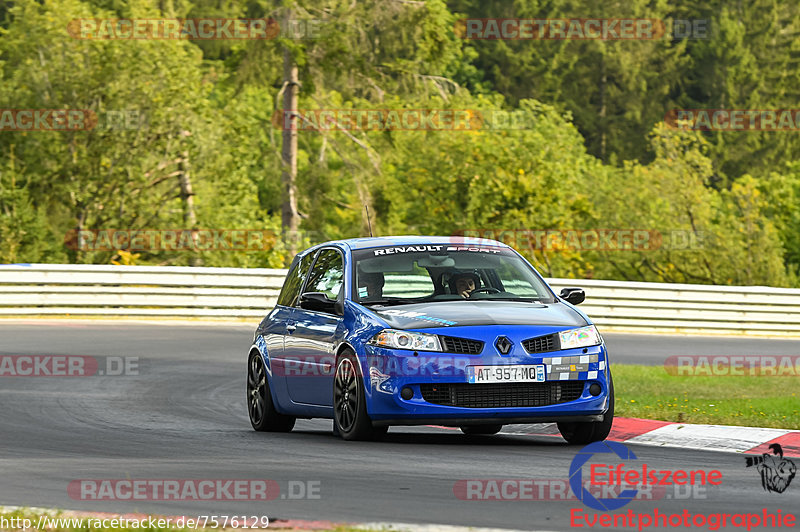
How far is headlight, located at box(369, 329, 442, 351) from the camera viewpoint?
953 cm

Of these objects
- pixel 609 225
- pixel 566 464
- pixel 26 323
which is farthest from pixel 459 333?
pixel 609 225

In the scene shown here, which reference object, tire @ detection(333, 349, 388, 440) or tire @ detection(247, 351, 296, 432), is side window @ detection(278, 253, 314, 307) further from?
tire @ detection(333, 349, 388, 440)

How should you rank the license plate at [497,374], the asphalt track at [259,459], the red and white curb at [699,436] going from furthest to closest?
1. the red and white curb at [699,436]
2. the license plate at [497,374]
3. the asphalt track at [259,459]

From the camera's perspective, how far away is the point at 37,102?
115 feet

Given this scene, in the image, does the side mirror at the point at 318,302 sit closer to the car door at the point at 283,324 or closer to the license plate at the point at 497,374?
the car door at the point at 283,324

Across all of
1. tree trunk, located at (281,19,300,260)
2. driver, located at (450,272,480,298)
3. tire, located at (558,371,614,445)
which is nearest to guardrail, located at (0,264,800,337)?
tree trunk, located at (281,19,300,260)

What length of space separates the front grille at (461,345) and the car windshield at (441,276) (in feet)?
2.86

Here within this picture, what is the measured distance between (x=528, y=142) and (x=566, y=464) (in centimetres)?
2961

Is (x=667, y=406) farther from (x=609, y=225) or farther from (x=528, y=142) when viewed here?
(x=609, y=225)

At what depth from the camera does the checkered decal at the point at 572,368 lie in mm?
9609

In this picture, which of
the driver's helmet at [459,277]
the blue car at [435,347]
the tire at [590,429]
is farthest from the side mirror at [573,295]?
the tire at [590,429]

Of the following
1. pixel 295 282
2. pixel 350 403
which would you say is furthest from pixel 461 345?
pixel 295 282

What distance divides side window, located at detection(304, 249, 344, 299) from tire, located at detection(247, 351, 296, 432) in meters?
0.87

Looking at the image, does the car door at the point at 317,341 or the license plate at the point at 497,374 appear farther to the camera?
the car door at the point at 317,341
